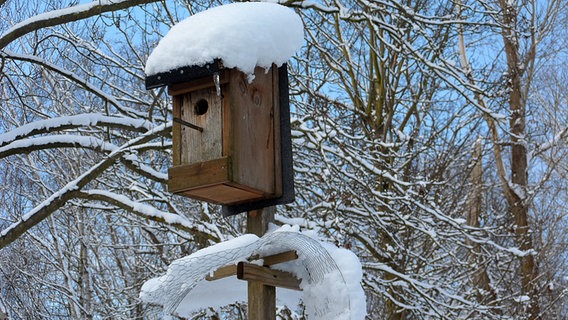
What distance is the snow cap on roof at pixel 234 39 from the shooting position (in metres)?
3.24

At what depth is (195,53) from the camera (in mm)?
3262

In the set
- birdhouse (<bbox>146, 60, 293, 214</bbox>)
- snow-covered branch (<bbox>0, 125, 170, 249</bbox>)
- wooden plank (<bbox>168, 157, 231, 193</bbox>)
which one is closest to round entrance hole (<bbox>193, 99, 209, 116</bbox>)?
birdhouse (<bbox>146, 60, 293, 214</bbox>)

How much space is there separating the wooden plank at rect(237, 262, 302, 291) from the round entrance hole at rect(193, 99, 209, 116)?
0.70 m

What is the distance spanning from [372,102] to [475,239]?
2.91 meters

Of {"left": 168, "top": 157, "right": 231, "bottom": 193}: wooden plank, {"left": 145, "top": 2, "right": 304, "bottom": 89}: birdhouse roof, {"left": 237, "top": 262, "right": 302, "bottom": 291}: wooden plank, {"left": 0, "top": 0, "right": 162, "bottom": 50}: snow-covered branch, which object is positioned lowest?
{"left": 237, "top": 262, "right": 302, "bottom": 291}: wooden plank

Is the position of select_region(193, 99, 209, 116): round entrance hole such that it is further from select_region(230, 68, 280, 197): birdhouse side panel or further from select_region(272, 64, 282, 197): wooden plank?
select_region(272, 64, 282, 197): wooden plank

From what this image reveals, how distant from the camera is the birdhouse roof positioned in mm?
3242

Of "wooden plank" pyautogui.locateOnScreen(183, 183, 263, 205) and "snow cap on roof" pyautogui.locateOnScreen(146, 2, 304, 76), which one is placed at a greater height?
"snow cap on roof" pyautogui.locateOnScreen(146, 2, 304, 76)

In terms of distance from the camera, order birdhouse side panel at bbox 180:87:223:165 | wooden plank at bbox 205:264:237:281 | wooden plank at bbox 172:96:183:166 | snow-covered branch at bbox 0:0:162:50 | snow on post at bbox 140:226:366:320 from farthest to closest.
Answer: snow-covered branch at bbox 0:0:162:50
wooden plank at bbox 172:96:183:166
birdhouse side panel at bbox 180:87:223:165
wooden plank at bbox 205:264:237:281
snow on post at bbox 140:226:366:320

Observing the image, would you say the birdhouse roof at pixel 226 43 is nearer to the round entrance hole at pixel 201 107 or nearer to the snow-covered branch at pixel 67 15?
the round entrance hole at pixel 201 107

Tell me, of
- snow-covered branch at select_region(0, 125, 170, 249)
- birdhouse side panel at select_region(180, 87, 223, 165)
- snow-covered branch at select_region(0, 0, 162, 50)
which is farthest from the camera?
snow-covered branch at select_region(0, 125, 170, 249)

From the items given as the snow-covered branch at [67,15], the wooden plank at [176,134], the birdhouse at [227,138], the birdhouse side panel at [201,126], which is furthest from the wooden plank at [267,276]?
the snow-covered branch at [67,15]

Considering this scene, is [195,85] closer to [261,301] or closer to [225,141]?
[225,141]

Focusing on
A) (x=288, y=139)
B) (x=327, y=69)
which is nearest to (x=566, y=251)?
(x=327, y=69)
